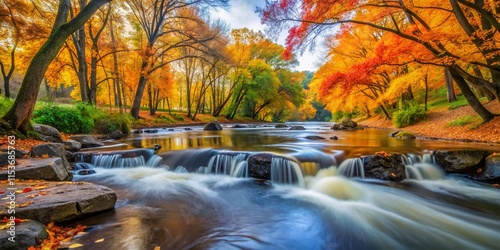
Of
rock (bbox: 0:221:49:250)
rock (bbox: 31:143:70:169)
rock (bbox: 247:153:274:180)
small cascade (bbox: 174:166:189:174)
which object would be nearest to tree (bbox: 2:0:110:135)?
rock (bbox: 31:143:70:169)

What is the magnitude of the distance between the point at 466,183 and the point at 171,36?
25.3 metres

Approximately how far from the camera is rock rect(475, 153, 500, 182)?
19.5ft

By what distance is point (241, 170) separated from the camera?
689cm

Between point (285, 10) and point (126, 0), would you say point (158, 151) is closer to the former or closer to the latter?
point (285, 10)

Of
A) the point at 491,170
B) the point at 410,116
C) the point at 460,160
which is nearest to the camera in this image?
the point at 491,170

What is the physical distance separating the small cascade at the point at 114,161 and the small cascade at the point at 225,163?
94.6 inches

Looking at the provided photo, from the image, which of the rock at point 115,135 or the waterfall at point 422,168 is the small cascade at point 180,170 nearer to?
the waterfall at point 422,168

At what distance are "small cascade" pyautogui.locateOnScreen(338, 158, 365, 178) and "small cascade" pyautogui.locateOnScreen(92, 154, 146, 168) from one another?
6.28 metres

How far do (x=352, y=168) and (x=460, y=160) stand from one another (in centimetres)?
297

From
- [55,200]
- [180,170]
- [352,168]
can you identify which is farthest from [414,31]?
[55,200]

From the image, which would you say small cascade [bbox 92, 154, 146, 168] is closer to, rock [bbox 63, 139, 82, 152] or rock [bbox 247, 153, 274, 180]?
rock [bbox 63, 139, 82, 152]

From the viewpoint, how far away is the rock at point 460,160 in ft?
21.0

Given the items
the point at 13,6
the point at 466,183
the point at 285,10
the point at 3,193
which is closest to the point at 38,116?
the point at 13,6

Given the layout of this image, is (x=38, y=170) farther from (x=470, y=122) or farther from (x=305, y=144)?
(x=470, y=122)
